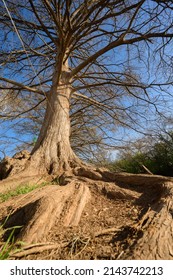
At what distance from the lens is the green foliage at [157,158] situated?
200 inches

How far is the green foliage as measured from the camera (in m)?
5.09

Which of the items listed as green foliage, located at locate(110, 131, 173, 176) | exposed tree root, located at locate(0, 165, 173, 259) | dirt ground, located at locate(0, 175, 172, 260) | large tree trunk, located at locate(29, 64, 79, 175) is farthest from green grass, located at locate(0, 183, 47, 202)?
green foliage, located at locate(110, 131, 173, 176)

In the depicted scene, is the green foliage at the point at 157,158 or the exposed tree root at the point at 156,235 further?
the green foliage at the point at 157,158

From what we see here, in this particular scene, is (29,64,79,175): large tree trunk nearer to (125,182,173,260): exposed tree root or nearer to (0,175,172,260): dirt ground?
(0,175,172,260): dirt ground

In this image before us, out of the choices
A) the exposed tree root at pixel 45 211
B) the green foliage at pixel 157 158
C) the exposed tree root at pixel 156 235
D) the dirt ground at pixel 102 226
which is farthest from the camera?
the green foliage at pixel 157 158

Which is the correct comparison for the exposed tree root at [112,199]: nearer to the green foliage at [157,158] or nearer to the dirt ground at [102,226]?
the dirt ground at [102,226]

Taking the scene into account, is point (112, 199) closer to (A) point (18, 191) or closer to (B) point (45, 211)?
(B) point (45, 211)

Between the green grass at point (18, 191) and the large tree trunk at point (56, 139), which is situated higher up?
the large tree trunk at point (56, 139)

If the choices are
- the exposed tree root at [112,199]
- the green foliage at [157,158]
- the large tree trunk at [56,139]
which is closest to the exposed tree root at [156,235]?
the exposed tree root at [112,199]

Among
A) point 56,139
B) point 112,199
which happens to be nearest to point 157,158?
point 56,139

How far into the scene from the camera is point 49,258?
138 cm
